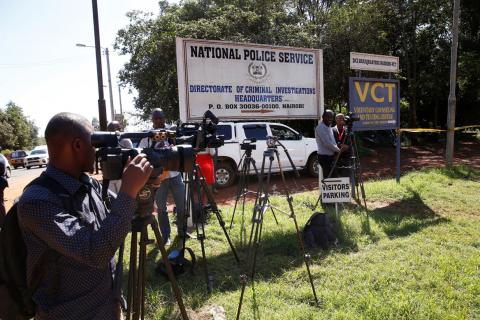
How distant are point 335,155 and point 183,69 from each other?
119 inches

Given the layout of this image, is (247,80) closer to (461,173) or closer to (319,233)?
(319,233)

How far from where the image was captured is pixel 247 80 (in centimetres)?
736

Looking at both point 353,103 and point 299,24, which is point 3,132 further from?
point 353,103

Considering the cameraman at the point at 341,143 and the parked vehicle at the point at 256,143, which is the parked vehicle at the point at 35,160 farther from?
the cameraman at the point at 341,143

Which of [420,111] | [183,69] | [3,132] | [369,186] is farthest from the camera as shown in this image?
[3,132]

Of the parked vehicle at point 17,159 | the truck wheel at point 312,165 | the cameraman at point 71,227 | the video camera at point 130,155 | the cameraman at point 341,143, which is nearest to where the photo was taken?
the cameraman at point 71,227

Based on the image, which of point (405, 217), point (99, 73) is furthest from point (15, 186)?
point (405, 217)

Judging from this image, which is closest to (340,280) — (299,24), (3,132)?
(299,24)

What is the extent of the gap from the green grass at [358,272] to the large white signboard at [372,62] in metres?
2.95

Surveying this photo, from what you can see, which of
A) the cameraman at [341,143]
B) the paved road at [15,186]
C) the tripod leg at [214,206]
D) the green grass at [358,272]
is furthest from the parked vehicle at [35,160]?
the tripod leg at [214,206]

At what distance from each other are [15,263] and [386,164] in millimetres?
13575

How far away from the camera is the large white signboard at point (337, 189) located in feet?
18.3

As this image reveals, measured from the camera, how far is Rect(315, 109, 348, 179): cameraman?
6415 mm

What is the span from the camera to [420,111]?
74.4ft
